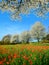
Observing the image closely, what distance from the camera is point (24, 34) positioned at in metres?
91.2

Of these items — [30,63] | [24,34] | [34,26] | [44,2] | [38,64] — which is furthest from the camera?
[24,34]

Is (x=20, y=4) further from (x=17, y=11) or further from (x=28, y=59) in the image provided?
(x=28, y=59)

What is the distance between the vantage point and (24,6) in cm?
1538

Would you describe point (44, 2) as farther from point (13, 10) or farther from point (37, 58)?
point (37, 58)

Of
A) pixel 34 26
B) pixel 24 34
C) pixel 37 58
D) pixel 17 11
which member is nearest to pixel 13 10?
pixel 17 11

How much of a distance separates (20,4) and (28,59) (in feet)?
17.7

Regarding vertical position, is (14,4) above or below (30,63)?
above

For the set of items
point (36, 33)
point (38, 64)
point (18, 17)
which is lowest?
point (38, 64)

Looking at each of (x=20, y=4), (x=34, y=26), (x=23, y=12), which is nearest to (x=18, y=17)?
(x=23, y=12)

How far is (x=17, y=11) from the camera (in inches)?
638

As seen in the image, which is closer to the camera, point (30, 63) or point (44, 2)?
point (30, 63)

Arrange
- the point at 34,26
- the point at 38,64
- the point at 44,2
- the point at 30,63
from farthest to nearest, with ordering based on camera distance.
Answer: the point at 34,26, the point at 44,2, the point at 38,64, the point at 30,63

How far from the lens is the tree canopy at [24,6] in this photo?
14938 millimetres

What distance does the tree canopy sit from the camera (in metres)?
14.9
